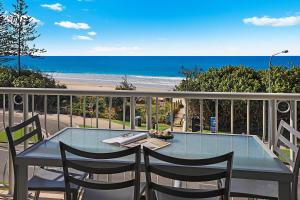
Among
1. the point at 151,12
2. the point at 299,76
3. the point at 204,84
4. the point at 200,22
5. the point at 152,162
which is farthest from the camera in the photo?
the point at 200,22

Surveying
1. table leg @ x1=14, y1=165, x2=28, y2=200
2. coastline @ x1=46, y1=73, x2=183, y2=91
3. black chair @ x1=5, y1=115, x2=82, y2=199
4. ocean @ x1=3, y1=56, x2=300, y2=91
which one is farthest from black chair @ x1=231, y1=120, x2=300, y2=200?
ocean @ x1=3, y1=56, x2=300, y2=91

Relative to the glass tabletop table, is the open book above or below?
above

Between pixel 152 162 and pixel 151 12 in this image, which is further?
pixel 151 12

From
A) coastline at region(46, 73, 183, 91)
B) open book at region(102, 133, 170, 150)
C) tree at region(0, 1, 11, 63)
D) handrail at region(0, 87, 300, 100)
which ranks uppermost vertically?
tree at region(0, 1, 11, 63)

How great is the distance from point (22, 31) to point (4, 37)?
33.2 inches

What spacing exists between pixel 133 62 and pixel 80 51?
31.8ft

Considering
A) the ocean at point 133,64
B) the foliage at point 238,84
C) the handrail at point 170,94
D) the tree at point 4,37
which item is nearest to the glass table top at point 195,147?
the handrail at point 170,94

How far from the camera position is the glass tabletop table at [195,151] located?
5.81 feet

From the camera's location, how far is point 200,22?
1027 inches

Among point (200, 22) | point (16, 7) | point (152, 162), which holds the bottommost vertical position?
point (152, 162)

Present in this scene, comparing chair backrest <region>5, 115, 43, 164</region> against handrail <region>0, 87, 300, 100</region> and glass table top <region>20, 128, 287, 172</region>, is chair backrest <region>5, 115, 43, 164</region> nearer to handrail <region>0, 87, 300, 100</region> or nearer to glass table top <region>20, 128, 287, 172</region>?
glass table top <region>20, 128, 287, 172</region>

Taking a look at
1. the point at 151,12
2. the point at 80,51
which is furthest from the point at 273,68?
the point at 80,51

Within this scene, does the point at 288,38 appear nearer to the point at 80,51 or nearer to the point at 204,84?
the point at 204,84

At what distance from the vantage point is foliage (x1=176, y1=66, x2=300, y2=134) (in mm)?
7449
